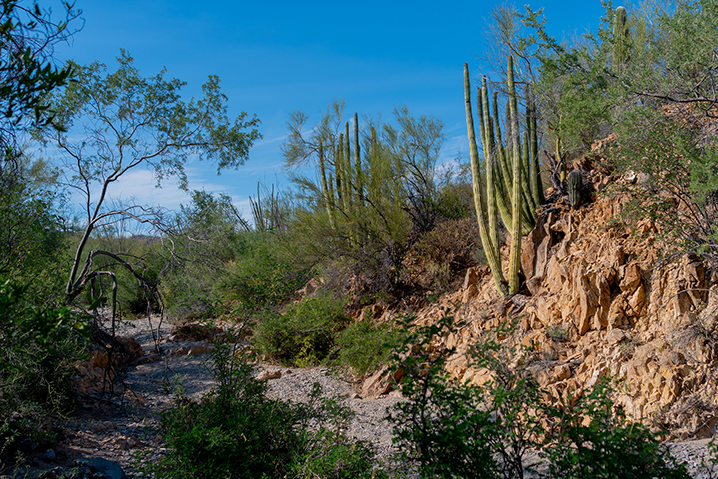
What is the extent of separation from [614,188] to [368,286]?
5.85 m

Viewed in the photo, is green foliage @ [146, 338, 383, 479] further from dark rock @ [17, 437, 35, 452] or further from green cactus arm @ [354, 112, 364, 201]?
green cactus arm @ [354, 112, 364, 201]

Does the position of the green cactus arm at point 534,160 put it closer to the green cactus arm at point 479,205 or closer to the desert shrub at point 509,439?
the green cactus arm at point 479,205

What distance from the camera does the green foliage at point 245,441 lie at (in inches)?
135

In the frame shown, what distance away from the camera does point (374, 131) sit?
463 inches

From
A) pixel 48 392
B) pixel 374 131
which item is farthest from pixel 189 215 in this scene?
pixel 374 131

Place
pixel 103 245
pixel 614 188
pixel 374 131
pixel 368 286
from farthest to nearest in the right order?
pixel 103 245 < pixel 374 131 < pixel 368 286 < pixel 614 188

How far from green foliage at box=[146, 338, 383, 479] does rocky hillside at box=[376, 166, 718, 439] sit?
63.0 inches

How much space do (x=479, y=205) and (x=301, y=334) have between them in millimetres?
4463

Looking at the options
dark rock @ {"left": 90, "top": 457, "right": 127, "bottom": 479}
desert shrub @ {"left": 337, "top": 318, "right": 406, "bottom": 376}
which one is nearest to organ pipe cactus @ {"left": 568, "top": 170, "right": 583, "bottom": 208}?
desert shrub @ {"left": 337, "top": 318, "right": 406, "bottom": 376}

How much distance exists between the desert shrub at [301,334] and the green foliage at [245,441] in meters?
4.29

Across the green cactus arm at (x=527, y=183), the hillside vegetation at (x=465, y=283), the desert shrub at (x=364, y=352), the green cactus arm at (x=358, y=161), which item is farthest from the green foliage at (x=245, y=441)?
the green cactus arm at (x=358, y=161)

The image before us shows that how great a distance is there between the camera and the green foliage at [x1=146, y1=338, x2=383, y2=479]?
343 cm

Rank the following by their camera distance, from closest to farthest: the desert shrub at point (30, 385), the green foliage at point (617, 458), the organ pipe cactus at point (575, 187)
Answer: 1. the green foliage at point (617, 458)
2. the desert shrub at point (30, 385)
3. the organ pipe cactus at point (575, 187)

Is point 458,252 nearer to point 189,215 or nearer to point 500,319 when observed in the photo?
point 500,319
